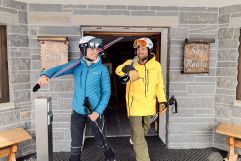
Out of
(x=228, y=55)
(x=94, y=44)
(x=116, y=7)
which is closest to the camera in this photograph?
(x=94, y=44)

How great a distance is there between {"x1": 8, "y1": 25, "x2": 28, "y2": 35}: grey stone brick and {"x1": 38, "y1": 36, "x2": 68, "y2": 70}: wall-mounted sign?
0.28 m

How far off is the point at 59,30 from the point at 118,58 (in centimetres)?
589

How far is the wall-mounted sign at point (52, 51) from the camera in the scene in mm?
3659

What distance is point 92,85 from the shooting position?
2.84m

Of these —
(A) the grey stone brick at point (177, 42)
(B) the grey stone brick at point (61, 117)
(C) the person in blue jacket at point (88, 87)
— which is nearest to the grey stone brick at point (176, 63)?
(A) the grey stone brick at point (177, 42)

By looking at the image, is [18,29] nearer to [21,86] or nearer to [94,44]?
[21,86]

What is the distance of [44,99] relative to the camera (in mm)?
2129

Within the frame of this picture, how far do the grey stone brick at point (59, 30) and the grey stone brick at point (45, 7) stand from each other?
0.26 metres

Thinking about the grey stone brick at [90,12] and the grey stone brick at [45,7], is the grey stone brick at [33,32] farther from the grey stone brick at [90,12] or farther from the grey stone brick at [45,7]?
the grey stone brick at [90,12]

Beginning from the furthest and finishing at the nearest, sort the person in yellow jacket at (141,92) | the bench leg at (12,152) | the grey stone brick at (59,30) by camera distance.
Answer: the grey stone brick at (59,30)
the bench leg at (12,152)
the person in yellow jacket at (141,92)

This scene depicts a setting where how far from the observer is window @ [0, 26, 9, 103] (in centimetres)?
351

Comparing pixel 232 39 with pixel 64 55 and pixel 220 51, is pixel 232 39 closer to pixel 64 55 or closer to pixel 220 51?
pixel 220 51

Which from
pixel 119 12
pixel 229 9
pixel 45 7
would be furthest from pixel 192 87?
pixel 45 7

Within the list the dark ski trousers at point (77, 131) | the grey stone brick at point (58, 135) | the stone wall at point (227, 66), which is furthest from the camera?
the grey stone brick at point (58, 135)
